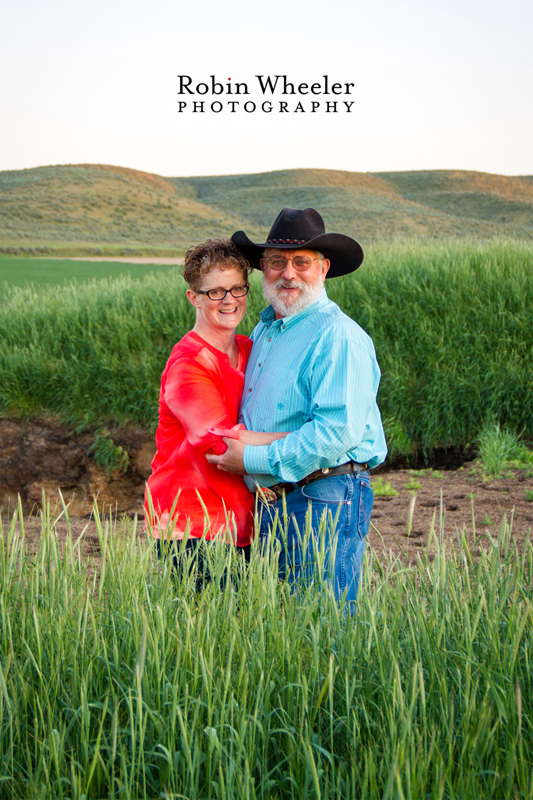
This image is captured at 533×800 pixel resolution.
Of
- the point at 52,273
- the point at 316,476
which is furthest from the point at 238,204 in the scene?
the point at 316,476

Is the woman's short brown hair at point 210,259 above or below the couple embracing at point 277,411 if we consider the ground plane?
above

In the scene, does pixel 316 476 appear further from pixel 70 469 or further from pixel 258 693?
pixel 70 469

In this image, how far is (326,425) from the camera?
2.63m

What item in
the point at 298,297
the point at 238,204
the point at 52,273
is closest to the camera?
the point at 298,297

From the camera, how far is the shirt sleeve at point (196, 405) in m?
2.71

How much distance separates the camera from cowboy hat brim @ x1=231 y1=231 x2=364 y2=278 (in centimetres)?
295

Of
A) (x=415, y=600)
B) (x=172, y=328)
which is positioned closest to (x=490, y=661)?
(x=415, y=600)

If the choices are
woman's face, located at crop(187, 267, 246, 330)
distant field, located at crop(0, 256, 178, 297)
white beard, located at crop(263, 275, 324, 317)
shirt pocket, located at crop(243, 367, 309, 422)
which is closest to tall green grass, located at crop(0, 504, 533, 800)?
shirt pocket, located at crop(243, 367, 309, 422)

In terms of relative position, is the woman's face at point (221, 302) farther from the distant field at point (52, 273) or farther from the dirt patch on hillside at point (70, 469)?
the distant field at point (52, 273)

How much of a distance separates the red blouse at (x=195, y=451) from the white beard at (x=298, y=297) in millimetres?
328

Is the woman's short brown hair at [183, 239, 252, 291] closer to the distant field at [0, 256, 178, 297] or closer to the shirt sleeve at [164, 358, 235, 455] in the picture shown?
the shirt sleeve at [164, 358, 235, 455]

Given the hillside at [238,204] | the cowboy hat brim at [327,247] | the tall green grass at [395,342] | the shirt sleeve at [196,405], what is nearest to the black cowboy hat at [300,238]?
the cowboy hat brim at [327,247]

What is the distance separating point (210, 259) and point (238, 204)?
352 ft

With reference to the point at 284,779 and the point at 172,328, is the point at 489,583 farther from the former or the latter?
the point at 172,328
